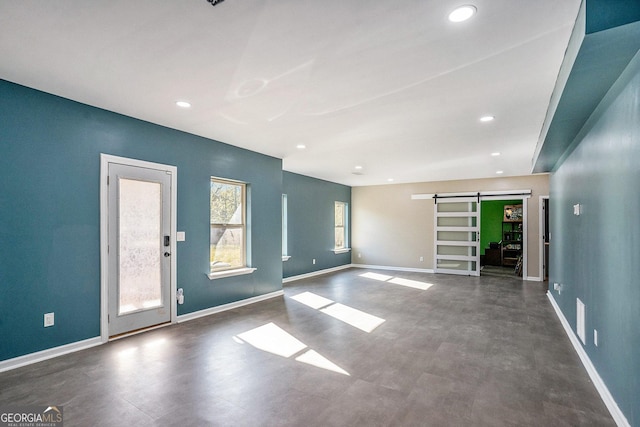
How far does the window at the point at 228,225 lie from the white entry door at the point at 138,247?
33.7 inches

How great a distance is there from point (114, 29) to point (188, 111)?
149 centimetres

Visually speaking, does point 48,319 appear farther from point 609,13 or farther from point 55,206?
point 609,13

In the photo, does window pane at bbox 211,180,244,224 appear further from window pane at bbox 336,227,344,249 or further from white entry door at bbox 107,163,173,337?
window pane at bbox 336,227,344,249

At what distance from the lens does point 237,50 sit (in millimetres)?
2312

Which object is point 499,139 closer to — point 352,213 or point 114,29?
point 114,29

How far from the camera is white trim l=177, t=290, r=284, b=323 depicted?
14.3ft

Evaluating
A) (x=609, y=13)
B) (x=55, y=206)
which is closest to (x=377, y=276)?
(x=55, y=206)

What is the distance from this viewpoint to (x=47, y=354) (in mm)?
3076

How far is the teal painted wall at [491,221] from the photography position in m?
11.1

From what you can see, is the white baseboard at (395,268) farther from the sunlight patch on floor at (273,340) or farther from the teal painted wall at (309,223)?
the sunlight patch on floor at (273,340)

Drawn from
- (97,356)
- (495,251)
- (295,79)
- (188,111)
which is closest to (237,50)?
(295,79)

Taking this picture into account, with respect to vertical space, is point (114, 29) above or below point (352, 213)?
above

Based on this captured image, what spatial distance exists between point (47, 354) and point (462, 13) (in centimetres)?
440

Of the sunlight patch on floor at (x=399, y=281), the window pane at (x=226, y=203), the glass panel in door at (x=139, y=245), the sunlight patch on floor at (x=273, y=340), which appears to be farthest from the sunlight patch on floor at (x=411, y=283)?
the glass panel in door at (x=139, y=245)
